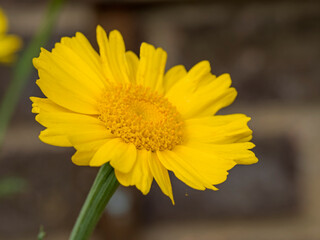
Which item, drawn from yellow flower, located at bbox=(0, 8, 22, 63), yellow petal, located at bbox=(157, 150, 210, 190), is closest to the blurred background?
yellow flower, located at bbox=(0, 8, 22, 63)

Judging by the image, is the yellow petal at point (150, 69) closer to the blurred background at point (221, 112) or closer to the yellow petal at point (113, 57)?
the yellow petal at point (113, 57)

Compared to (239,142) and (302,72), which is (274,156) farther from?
(239,142)

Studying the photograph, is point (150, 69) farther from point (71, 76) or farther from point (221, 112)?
point (221, 112)

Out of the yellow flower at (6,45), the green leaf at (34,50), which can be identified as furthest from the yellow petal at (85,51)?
the yellow flower at (6,45)

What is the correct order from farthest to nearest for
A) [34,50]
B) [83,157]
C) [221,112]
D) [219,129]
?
[221,112], [34,50], [219,129], [83,157]

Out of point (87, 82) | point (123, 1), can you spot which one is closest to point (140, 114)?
Result: point (87, 82)

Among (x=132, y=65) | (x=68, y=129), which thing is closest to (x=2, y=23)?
(x=132, y=65)
